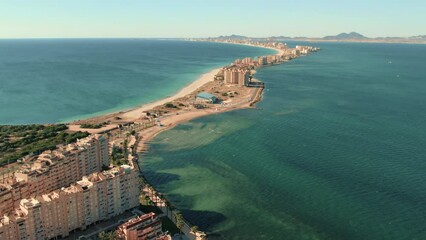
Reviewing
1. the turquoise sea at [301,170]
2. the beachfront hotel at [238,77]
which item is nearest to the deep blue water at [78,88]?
the beachfront hotel at [238,77]

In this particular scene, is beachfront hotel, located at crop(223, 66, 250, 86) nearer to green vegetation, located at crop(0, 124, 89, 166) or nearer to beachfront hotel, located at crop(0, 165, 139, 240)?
green vegetation, located at crop(0, 124, 89, 166)

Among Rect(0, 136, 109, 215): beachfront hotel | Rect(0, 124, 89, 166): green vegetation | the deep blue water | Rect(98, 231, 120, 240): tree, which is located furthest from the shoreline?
Rect(98, 231, 120, 240): tree

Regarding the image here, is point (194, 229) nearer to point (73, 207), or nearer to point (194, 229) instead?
point (194, 229)

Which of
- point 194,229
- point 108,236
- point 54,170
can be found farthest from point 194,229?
point 54,170

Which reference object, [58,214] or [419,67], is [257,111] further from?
[419,67]

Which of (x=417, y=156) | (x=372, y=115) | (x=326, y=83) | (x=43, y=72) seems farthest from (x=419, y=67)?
(x=43, y=72)
